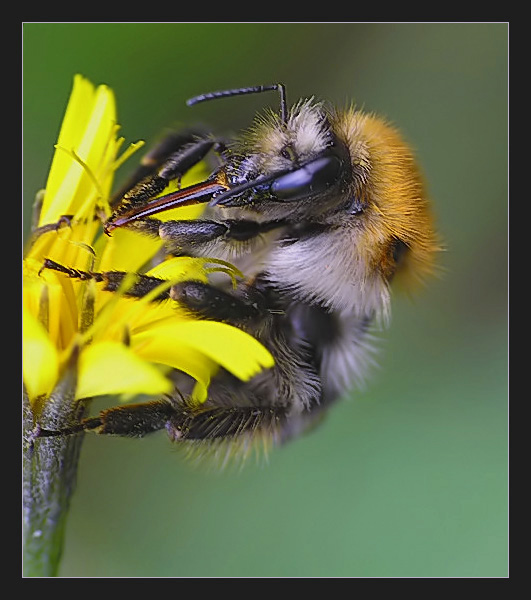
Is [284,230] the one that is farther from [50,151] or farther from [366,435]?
[366,435]

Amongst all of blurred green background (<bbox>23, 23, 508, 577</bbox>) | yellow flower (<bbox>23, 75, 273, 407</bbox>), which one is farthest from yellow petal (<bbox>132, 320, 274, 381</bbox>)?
blurred green background (<bbox>23, 23, 508, 577</bbox>)

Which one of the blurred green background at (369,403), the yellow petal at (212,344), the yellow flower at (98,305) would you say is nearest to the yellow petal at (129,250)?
the yellow flower at (98,305)

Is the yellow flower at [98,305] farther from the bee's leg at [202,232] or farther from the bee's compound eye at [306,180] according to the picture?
the bee's compound eye at [306,180]

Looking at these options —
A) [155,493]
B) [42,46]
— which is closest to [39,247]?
[42,46]

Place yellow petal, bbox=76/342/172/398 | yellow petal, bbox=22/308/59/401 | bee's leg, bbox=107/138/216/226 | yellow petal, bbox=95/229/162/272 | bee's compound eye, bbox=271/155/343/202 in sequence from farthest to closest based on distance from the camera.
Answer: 1. yellow petal, bbox=95/229/162/272
2. bee's leg, bbox=107/138/216/226
3. bee's compound eye, bbox=271/155/343/202
4. yellow petal, bbox=22/308/59/401
5. yellow petal, bbox=76/342/172/398

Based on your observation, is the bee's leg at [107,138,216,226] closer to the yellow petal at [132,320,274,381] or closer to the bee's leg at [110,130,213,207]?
the bee's leg at [110,130,213,207]

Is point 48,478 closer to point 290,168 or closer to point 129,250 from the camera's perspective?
point 129,250
